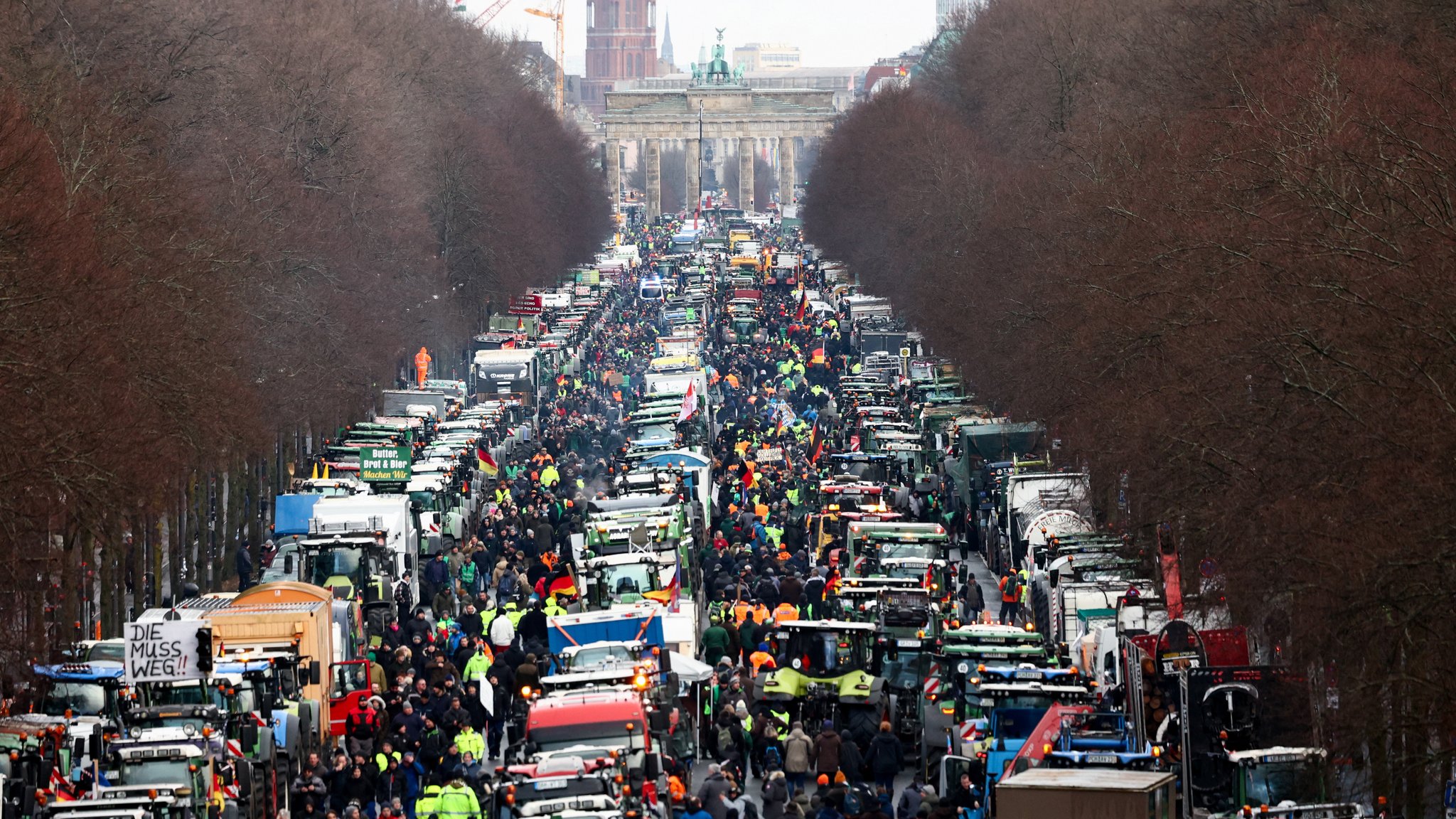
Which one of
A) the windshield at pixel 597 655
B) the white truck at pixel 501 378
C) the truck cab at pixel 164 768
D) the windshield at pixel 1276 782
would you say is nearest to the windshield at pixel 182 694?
the truck cab at pixel 164 768

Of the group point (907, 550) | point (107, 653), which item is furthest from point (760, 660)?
point (907, 550)

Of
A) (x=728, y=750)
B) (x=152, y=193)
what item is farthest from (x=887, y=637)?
(x=152, y=193)

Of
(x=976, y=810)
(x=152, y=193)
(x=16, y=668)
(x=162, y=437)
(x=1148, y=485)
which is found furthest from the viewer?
(x=152, y=193)

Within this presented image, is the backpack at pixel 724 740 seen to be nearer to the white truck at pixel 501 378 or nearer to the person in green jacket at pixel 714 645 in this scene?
the person in green jacket at pixel 714 645

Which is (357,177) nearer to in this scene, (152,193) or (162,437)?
(152,193)

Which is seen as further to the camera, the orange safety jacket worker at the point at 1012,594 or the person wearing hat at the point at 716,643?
the orange safety jacket worker at the point at 1012,594

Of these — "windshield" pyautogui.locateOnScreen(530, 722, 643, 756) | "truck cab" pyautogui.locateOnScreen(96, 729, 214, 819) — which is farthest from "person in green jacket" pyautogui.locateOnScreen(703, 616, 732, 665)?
"truck cab" pyautogui.locateOnScreen(96, 729, 214, 819)
